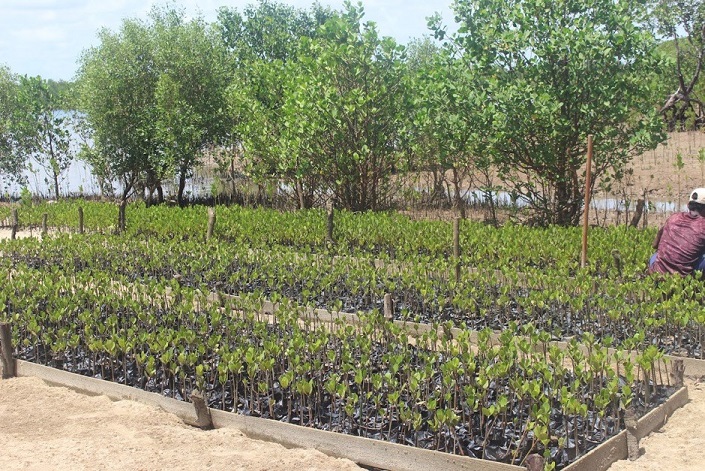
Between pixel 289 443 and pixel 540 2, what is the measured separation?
10.2 m

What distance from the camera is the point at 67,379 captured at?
729 cm

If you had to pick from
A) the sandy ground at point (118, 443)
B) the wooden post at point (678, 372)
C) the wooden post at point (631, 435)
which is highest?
the wooden post at point (678, 372)

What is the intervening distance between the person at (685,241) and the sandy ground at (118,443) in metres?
5.23

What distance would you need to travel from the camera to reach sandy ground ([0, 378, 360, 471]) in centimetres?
548

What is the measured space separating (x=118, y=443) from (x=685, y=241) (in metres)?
6.44

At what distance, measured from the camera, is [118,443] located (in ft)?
19.3

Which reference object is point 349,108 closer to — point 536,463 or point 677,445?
point 677,445

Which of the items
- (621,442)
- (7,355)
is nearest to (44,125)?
(7,355)

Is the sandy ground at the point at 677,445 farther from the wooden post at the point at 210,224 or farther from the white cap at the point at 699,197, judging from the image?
the wooden post at the point at 210,224

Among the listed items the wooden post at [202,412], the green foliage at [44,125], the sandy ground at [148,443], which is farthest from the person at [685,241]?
the green foliage at [44,125]

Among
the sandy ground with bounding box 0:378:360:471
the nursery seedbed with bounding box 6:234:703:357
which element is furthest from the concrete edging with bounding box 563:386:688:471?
the sandy ground with bounding box 0:378:360:471

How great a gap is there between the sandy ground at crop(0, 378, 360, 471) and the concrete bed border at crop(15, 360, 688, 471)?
8 centimetres

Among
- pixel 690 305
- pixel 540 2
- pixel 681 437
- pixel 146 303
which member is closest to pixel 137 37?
pixel 540 2

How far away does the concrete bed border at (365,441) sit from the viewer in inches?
199
